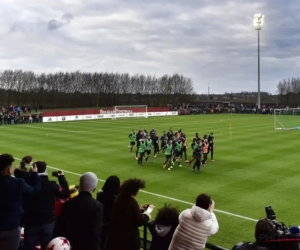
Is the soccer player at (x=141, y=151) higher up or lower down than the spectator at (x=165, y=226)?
lower down

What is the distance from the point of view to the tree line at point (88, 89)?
89875 millimetres

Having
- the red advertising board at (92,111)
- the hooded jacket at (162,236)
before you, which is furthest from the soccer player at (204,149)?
the red advertising board at (92,111)

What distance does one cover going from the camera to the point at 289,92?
357ft

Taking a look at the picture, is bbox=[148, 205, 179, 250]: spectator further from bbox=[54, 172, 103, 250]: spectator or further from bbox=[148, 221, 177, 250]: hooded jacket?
bbox=[54, 172, 103, 250]: spectator

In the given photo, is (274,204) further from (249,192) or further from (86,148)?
(86,148)

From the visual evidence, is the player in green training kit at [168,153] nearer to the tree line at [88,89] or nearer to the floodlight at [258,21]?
the floodlight at [258,21]

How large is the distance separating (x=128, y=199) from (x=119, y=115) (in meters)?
60.3

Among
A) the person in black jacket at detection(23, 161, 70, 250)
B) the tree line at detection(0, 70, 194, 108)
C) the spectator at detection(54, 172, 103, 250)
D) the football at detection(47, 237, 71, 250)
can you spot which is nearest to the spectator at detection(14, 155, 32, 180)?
the person in black jacket at detection(23, 161, 70, 250)

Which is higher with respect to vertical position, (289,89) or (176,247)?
(289,89)

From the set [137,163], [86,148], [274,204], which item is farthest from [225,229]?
[86,148]

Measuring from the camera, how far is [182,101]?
10944 centimetres

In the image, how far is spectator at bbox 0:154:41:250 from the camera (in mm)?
5008

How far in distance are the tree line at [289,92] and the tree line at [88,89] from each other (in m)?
28.1

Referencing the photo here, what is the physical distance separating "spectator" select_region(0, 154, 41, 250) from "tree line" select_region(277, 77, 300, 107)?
4131 inches
